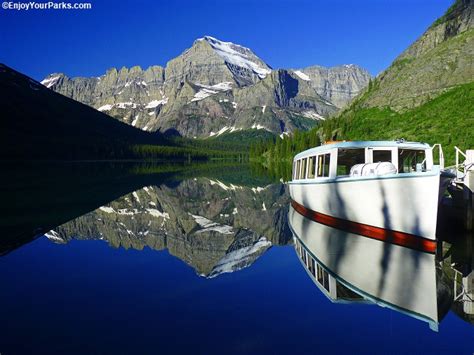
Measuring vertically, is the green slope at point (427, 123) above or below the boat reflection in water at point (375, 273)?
above

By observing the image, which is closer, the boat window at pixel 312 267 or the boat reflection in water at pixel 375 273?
the boat reflection in water at pixel 375 273

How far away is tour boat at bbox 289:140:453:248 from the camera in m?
21.6

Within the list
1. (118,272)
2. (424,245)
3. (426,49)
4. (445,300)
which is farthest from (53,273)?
(426,49)

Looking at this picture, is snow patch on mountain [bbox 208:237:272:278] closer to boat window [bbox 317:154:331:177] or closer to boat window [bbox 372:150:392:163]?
boat window [bbox 317:154:331:177]

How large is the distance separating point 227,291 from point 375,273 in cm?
646

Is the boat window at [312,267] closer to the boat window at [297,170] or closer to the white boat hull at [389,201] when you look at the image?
the white boat hull at [389,201]

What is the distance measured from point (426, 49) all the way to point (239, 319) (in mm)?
169781

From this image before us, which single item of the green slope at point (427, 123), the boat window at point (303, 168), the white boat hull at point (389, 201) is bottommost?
the white boat hull at point (389, 201)

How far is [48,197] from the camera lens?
166ft

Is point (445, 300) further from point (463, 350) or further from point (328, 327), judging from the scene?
point (328, 327)

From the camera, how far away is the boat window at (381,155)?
98.8 ft

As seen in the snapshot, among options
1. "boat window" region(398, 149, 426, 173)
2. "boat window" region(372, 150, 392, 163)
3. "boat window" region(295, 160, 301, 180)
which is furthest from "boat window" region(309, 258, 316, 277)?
"boat window" region(295, 160, 301, 180)

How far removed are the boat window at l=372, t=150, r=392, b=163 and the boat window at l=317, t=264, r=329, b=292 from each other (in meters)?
13.4

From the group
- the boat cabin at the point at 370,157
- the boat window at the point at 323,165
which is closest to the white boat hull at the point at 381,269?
the boat cabin at the point at 370,157
